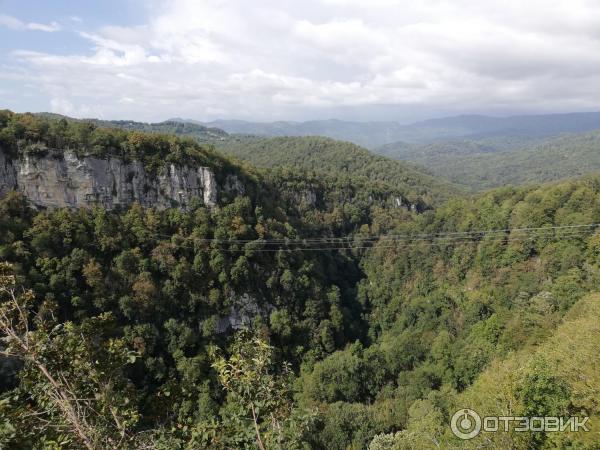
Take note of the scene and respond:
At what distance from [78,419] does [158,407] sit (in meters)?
1.22

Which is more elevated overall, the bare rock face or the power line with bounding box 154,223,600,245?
the bare rock face

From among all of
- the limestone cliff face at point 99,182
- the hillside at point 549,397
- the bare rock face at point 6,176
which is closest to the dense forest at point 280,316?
the hillside at point 549,397

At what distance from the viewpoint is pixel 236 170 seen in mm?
51219

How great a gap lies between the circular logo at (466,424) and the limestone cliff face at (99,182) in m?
36.9

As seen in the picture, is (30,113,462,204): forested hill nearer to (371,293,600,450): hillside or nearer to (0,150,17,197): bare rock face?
(0,150,17,197): bare rock face

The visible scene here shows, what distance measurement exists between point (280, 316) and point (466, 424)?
99.9 ft

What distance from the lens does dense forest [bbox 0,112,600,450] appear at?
4.89m

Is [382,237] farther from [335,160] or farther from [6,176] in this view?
[335,160]

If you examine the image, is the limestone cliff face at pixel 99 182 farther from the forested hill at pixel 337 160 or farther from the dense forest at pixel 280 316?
the forested hill at pixel 337 160

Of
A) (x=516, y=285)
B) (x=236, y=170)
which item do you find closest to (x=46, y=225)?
(x=236, y=170)

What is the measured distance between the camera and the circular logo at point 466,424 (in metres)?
13.4

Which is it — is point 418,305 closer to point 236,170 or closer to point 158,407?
point 236,170

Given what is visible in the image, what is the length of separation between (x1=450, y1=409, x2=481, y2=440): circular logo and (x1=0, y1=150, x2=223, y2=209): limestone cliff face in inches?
1453

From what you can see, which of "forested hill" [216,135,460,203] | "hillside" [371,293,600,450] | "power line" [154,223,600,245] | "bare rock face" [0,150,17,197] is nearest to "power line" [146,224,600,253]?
"power line" [154,223,600,245]
